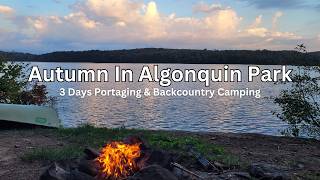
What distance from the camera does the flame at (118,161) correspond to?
732cm

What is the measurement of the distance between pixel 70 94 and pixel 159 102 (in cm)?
1370

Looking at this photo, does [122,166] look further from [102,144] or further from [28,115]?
[28,115]

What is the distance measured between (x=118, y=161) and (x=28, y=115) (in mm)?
9344

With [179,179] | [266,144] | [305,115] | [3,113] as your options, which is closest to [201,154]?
[179,179]

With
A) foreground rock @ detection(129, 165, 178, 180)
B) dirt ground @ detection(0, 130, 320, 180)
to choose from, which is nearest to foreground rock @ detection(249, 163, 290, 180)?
dirt ground @ detection(0, 130, 320, 180)

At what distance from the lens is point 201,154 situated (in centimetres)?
954

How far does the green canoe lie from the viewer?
1572 cm

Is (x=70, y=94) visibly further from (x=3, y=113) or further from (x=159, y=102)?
(x=3, y=113)

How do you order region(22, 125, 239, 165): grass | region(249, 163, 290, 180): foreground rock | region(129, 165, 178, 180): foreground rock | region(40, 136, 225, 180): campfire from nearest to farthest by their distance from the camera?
region(129, 165, 178, 180): foreground rock
region(40, 136, 225, 180): campfire
region(249, 163, 290, 180): foreground rock
region(22, 125, 239, 165): grass

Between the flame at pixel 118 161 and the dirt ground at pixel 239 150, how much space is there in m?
1.80

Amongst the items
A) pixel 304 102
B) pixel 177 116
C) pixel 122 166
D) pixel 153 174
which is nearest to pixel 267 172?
pixel 153 174

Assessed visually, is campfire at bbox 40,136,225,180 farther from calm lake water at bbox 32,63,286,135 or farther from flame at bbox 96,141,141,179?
calm lake water at bbox 32,63,286,135

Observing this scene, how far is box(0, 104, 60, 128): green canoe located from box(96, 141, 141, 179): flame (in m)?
8.66

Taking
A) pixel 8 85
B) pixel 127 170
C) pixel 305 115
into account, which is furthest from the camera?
pixel 8 85
